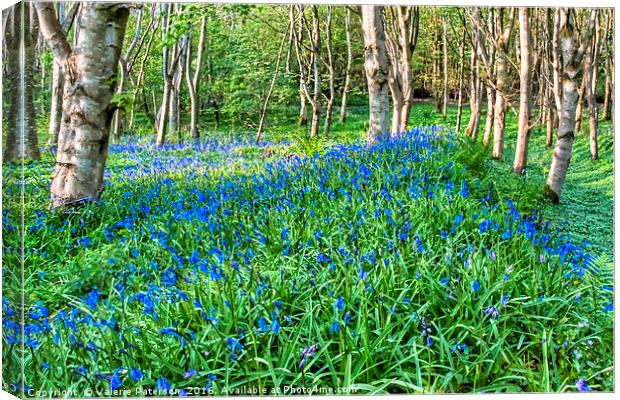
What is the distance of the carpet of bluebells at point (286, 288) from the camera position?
281 cm

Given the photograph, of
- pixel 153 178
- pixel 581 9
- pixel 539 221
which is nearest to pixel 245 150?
pixel 153 178

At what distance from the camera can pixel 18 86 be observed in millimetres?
3113

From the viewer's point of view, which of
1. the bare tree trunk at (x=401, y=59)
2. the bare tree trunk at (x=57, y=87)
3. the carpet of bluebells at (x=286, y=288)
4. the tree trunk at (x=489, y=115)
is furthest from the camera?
the tree trunk at (x=489, y=115)

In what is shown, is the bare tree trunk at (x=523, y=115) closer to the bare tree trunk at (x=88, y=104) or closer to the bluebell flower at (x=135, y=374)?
the bare tree trunk at (x=88, y=104)

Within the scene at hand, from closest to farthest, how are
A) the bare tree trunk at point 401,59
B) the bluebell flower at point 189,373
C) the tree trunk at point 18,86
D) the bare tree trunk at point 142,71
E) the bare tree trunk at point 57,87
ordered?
1. the bluebell flower at point 189,373
2. the tree trunk at point 18,86
3. the bare tree trunk at point 57,87
4. the bare tree trunk at point 142,71
5. the bare tree trunk at point 401,59

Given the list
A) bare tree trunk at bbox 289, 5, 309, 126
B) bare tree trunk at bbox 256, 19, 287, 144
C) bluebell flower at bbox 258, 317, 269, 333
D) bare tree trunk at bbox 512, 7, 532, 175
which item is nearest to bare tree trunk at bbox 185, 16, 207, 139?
bare tree trunk at bbox 256, 19, 287, 144

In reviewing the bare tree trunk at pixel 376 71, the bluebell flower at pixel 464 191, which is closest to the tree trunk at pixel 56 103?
the bare tree trunk at pixel 376 71

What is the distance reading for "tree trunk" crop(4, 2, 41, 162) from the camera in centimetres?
309

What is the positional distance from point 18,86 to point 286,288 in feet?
5.63

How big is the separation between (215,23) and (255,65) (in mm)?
336

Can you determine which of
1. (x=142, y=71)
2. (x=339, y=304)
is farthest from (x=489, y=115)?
(x=142, y=71)

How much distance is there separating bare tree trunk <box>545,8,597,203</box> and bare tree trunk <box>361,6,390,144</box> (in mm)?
1062

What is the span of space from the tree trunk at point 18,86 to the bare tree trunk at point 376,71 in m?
1.92

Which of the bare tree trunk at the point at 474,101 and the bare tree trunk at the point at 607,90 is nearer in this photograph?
the bare tree trunk at the point at 607,90
